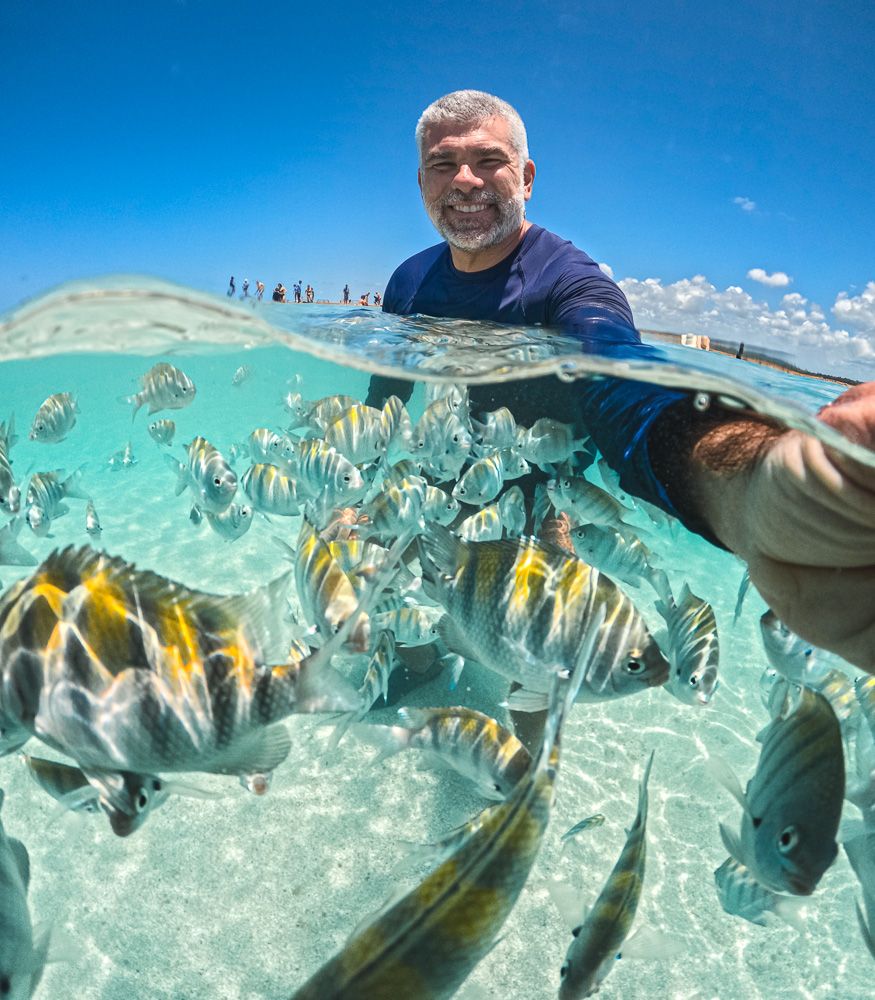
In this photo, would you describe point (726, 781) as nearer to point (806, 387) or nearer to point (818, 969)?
point (818, 969)

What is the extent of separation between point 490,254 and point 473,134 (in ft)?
3.23

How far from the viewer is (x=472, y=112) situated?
5.11m

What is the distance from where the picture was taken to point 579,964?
Result: 1.99 meters

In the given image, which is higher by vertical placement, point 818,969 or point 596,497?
point 596,497

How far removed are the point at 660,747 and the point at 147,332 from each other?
5119 millimetres

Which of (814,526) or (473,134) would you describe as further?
(473,134)

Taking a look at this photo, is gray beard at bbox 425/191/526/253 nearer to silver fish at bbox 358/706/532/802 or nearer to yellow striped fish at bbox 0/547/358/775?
silver fish at bbox 358/706/532/802

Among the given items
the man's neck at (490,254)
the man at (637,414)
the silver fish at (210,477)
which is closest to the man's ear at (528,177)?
the man at (637,414)

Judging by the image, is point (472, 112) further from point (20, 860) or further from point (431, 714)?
point (20, 860)

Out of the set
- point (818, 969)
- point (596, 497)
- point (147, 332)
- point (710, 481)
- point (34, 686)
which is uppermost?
point (147, 332)

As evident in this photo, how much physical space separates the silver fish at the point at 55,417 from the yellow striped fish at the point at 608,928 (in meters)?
6.59

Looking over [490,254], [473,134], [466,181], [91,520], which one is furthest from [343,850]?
[473,134]

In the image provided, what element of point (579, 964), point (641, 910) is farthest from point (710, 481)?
point (641, 910)

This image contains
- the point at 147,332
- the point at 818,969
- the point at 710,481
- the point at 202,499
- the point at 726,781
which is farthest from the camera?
the point at 202,499
